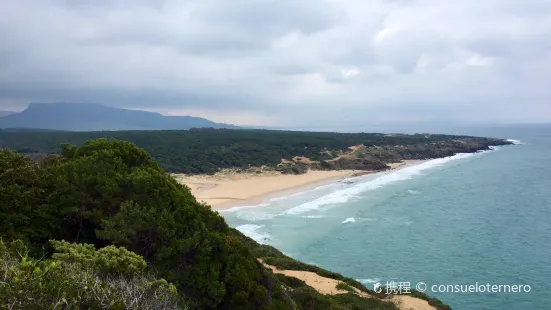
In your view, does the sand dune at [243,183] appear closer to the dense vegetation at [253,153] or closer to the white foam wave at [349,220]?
the dense vegetation at [253,153]

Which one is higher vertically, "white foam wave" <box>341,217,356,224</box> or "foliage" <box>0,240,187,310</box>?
"foliage" <box>0,240,187,310</box>

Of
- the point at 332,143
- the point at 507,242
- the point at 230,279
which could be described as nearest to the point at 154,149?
the point at 332,143

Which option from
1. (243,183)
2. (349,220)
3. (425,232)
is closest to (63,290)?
(349,220)

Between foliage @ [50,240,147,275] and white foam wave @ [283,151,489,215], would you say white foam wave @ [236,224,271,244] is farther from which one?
foliage @ [50,240,147,275]

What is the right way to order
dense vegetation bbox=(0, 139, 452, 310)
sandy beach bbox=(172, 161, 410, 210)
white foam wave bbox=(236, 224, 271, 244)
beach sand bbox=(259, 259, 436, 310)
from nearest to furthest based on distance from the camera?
1. dense vegetation bbox=(0, 139, 452, 310)
2. beach sand bbox=(259, 259, 436, 310)
3. white foam wave bbox=(236, 224, 271, 244)
4. sandy beach bbox=(172, 161, 410, 210)

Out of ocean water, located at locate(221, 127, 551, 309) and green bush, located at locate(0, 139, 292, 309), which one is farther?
ocean water, located at locate(221, 127, 551, 309)

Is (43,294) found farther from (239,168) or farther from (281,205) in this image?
(239,168)

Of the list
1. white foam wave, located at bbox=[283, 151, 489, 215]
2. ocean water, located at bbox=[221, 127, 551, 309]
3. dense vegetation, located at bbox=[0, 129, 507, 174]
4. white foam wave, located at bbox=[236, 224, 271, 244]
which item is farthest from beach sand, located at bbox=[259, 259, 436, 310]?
dense vegetation, located at bbox=[0, 129, 507, 174]
